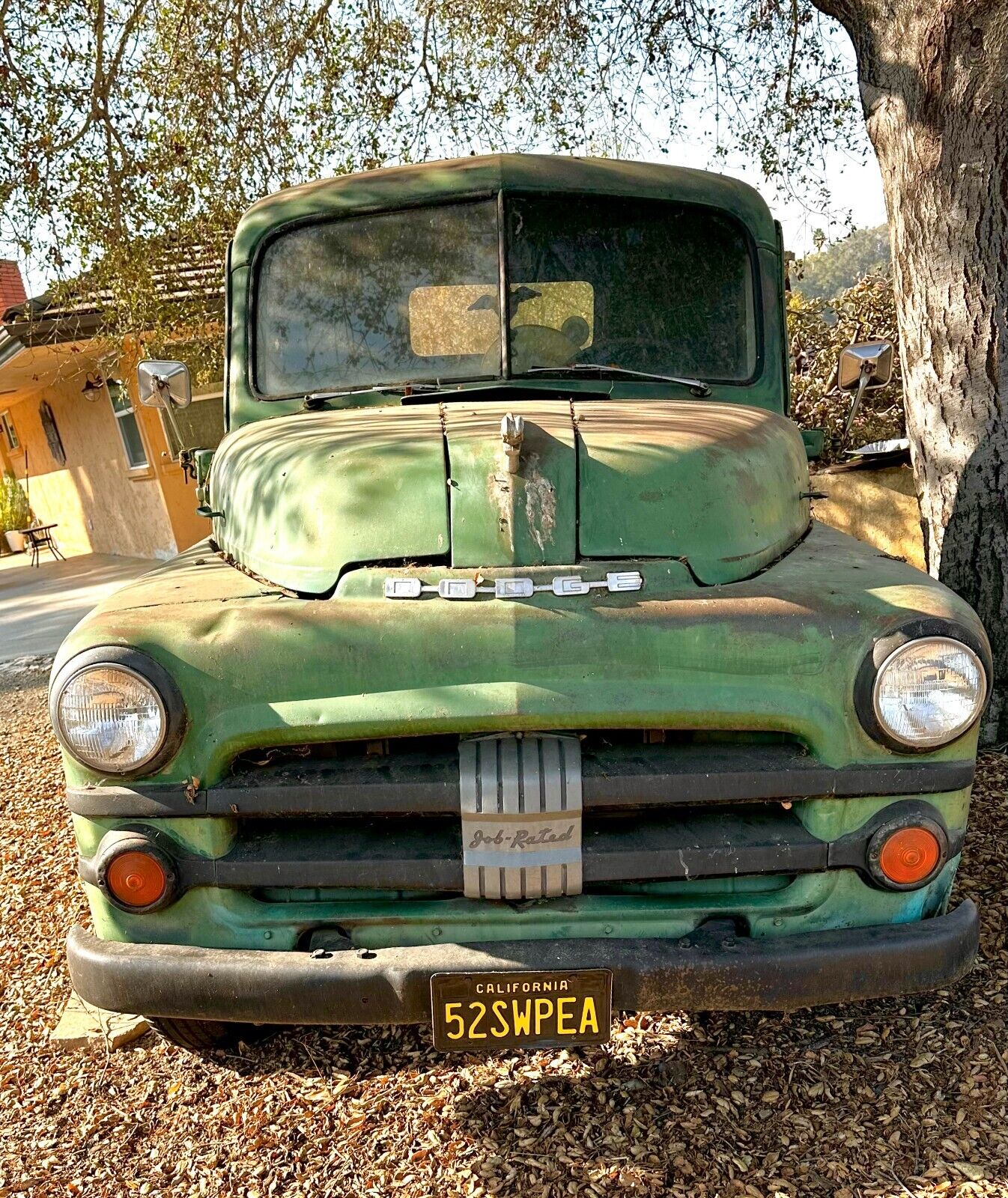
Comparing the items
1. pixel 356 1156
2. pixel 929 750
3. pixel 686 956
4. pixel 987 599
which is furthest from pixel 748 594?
pixel 987 599

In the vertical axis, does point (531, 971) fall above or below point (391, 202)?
below

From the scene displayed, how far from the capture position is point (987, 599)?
4.34 m

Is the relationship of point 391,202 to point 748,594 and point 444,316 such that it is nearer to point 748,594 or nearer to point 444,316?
point 444,316

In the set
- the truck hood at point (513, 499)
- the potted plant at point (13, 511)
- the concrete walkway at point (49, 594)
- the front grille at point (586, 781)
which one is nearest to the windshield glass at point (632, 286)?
the truck hood at point (513, 499)

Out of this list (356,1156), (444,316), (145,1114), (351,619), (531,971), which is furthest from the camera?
(444,316)

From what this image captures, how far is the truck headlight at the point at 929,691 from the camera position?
215cm

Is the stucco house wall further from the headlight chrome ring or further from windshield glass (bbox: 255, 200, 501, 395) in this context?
the headlight chrome ring

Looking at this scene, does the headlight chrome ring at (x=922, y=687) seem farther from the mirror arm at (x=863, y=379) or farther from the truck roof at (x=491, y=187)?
the truck roof at (x=491, y=187)

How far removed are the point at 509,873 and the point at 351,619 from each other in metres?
0.63

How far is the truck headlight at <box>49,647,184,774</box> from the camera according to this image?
7.05 feet

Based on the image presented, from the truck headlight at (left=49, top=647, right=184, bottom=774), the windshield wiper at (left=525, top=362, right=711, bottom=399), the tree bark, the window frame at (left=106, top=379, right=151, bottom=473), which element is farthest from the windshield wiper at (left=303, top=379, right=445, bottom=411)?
the window frame at (left=106, top=379, right=151, bottom=473)

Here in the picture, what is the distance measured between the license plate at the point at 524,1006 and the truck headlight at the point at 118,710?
2.49 feet

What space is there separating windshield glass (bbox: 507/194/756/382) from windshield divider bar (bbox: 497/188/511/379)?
18 mm

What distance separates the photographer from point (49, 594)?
12.3m
